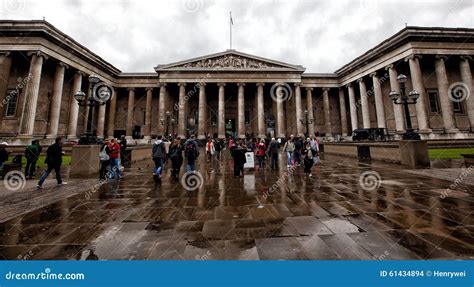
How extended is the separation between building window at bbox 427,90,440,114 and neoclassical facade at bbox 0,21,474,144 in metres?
0.09

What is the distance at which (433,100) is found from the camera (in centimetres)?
2622

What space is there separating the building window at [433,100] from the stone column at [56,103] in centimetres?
4536

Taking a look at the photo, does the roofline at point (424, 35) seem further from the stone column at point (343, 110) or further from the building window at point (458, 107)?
the stone column at point (343, 110)

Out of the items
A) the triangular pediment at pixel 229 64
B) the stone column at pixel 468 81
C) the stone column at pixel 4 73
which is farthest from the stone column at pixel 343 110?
the stone column at pixel 4 73

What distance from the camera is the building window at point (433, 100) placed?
2591cm

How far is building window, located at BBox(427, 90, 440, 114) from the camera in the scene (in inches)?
1020

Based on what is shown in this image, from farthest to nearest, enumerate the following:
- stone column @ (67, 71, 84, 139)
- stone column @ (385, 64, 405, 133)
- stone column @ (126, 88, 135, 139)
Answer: stone column @ (126, 88, 135, 139)
stone column @ (67, 71, 84, 139)
stone column @ (385, 64, 405, 133)

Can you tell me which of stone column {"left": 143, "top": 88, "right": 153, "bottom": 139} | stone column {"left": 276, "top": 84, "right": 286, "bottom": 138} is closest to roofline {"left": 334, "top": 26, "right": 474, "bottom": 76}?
stone column {"left": 276, "top": 84, "right": 286, "bottom": 138}

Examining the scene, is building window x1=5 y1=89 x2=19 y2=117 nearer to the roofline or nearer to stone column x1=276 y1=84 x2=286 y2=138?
stone column x1=276 y1=84 x2=286 y2=138

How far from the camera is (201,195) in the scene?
19.2ft

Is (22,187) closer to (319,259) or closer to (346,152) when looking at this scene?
(319,259)

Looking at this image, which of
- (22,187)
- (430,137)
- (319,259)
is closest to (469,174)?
(319,259)

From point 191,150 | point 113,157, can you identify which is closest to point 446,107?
point 191,150

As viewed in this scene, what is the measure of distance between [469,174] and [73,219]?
12.6 m
